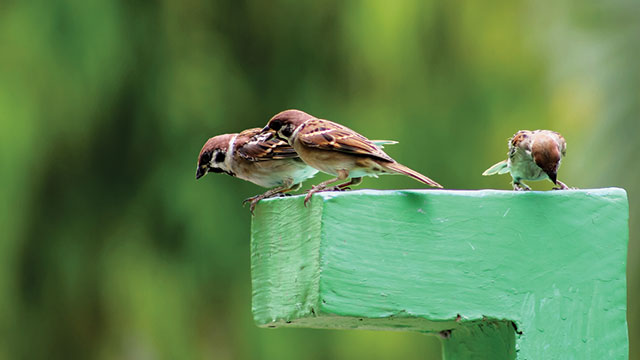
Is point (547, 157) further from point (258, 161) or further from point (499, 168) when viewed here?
point (258, 161)

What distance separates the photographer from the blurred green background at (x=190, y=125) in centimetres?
413

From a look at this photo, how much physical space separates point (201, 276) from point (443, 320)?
2512 millimetres

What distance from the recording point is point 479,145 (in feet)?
14.7

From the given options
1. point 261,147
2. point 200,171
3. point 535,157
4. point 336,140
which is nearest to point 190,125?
point 200,171

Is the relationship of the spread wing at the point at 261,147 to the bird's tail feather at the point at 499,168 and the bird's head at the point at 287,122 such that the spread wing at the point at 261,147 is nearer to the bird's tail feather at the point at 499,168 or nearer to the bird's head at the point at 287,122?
the bird's head at the point at 287,122

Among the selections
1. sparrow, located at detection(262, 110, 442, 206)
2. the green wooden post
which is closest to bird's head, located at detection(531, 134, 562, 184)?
sparrow, located at detection(262, 110, 442, 206)

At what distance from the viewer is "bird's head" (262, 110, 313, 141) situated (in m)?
2.78

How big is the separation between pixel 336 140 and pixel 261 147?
840mm

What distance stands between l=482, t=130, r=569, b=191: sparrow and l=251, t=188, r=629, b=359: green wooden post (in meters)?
0.51

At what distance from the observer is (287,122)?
2807 millimetres

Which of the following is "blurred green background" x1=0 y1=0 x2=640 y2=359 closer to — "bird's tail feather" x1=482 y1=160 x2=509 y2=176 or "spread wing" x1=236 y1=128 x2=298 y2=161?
"spread wing" x1=236 y1=128 x2=298 y2=161

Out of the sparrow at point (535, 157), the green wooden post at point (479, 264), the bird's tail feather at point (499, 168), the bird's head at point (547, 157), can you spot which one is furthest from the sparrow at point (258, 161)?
the green wooden post at point (479, 264)

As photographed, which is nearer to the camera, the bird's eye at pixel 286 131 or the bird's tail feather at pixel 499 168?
the bird's eye at pixel 286 131

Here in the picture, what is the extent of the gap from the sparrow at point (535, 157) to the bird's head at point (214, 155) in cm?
116
